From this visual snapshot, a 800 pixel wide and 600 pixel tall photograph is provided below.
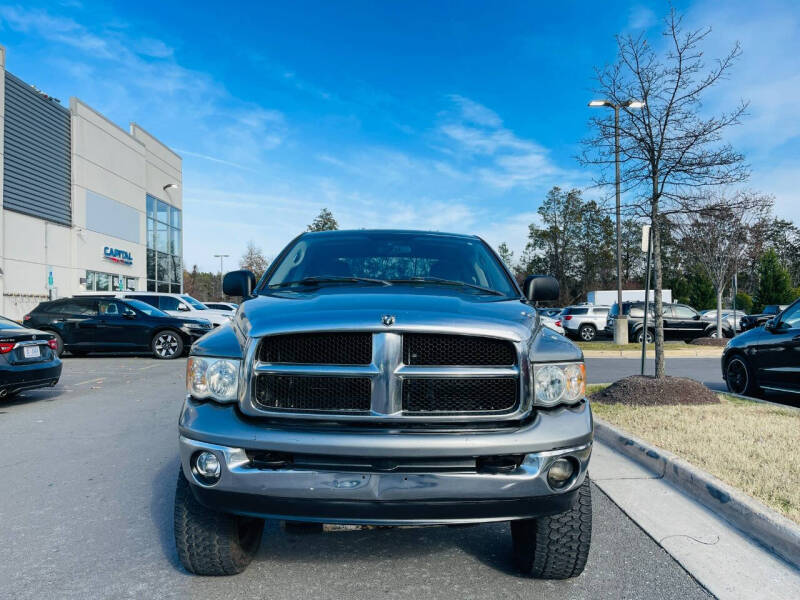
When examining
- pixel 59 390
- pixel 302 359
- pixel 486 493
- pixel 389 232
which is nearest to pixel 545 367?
pixel 486 493

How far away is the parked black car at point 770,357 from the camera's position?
7.81 m

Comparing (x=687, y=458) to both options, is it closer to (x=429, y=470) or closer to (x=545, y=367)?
(x=545, y=367)

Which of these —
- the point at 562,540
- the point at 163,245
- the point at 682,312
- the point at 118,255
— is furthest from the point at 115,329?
the point at 163,245

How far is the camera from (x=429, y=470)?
253cm

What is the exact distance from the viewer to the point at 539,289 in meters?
4.09

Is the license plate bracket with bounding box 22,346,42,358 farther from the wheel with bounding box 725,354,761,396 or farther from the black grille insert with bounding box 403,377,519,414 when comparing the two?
the wheel with bounding box 725,354,761,396

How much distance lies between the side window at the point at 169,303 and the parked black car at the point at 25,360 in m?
10.0

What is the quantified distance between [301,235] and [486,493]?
2.73 meters

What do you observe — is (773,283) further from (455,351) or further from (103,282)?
(455,351)

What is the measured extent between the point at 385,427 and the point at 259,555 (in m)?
1.27

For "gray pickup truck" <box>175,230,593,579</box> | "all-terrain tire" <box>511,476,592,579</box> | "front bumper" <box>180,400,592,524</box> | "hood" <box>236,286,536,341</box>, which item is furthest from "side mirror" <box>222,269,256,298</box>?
"all-terrain tire" <box>511,476,592,579</box>

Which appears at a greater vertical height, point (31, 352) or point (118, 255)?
point (118, 255)

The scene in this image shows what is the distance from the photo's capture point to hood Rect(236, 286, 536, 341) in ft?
8.86

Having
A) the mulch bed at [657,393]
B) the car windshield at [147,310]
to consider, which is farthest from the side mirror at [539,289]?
the car windshield at [147,310]
